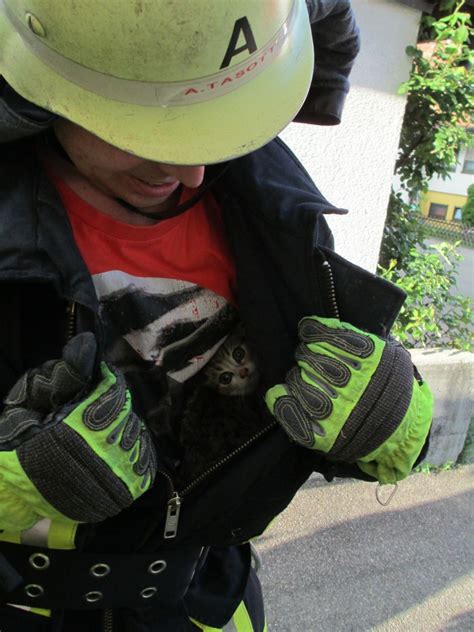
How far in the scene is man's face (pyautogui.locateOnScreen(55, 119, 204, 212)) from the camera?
1051 mm

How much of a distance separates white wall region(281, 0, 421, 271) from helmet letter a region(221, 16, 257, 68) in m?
2.26

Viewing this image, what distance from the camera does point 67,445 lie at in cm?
93

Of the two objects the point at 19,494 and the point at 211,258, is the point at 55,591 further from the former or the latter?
the point at 211,258

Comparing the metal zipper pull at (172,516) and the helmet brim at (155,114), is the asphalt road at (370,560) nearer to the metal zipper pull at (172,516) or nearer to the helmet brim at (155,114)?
the metal zipper pull at (172,516)

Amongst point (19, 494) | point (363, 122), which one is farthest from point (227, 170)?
point (363, 122)

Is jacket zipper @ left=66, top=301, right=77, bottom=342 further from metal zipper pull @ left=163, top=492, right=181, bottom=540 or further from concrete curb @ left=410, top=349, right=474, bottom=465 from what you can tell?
concrete curb @ left=410, top=349, right=474, bottom=465

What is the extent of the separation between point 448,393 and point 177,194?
9.57ft

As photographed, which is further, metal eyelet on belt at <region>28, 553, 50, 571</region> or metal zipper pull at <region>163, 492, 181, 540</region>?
metal zipper pull at <region>163, 492, 181, 540</region>

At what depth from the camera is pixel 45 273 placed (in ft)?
3.24

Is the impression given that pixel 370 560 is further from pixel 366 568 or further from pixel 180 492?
pixel 180 492

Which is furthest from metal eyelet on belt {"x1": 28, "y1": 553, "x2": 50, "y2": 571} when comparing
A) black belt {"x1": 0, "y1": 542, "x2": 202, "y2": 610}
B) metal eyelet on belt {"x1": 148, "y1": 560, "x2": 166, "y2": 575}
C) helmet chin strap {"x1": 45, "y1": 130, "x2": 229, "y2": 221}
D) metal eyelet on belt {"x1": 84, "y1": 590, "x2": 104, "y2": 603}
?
helmet chin strap {"x1": 45, "y1": 130, "x2": 229, "y2": 221}

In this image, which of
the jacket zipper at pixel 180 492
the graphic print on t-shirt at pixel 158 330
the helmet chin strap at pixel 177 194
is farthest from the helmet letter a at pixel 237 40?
the jacket zipper at pixel 180 492

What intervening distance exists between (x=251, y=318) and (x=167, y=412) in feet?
0.95

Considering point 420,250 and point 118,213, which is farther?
point 420,250
